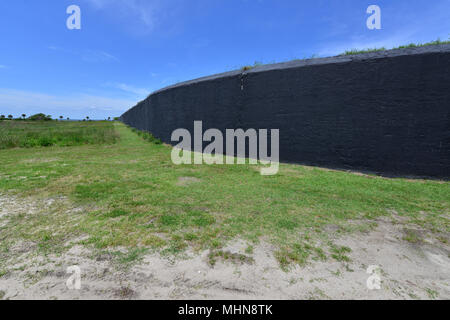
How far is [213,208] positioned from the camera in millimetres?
2941

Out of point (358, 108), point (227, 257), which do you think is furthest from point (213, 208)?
point (358, 108)

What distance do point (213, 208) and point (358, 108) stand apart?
178 inches

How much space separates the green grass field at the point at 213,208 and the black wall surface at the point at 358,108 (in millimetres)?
601

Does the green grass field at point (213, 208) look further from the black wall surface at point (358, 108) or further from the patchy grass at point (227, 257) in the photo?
the black wall surface at point (358, 108)

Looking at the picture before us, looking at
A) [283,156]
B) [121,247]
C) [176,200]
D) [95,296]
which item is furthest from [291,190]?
[95,296]

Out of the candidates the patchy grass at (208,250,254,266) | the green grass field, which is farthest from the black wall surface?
the patchy grass at (208,250,254,266)

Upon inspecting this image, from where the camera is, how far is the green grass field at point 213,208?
2127 millimetres

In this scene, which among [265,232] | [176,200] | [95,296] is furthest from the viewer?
[176,200]

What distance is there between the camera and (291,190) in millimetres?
3773

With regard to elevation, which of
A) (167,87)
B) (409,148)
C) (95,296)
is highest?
(167,87)

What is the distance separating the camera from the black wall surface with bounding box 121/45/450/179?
14.1 feet

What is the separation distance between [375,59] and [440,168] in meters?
2.84

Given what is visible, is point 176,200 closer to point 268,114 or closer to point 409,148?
point 268,114

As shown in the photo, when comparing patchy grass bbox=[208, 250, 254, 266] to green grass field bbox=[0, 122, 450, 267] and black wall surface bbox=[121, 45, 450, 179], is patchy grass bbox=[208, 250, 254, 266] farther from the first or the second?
black wall surface bbox=[121, 45, 450, 179]
